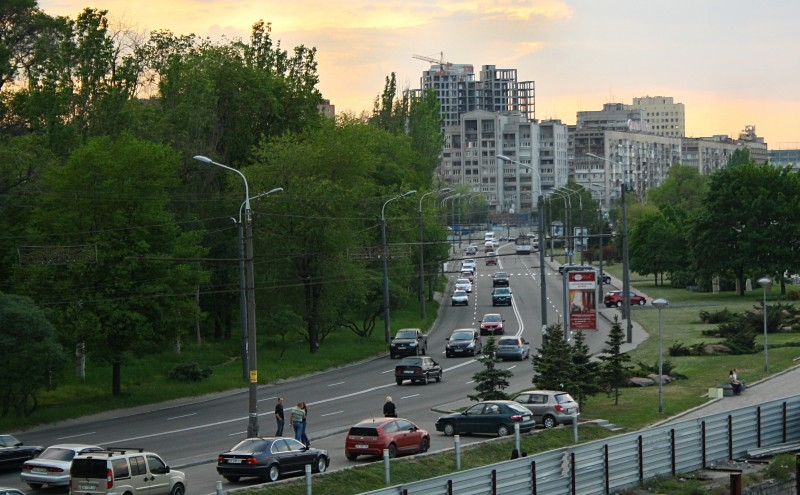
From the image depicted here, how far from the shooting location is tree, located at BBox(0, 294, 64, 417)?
4612 cm

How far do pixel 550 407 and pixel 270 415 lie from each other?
1350cm

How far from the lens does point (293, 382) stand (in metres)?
63.2

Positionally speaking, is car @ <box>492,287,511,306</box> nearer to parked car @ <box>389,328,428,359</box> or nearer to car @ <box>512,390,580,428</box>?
parked car @ <box>389,328,428,359</box>

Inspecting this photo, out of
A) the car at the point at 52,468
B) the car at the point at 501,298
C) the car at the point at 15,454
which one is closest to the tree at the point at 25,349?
the car at the point at 15,454

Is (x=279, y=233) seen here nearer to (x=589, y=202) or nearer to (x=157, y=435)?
(x=157, y=435)

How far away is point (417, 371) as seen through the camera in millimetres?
58781

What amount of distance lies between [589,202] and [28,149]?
405 ft

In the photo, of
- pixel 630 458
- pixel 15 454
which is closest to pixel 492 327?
pixel 15 454

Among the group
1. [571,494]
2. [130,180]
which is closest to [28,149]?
[130,180]

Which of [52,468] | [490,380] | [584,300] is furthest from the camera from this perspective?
[584,300]

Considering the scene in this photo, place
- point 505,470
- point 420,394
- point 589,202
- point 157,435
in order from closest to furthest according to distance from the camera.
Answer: point 505,470 < point 157,435 < point 420,394 < point 589,202

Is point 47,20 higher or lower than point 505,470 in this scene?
higher

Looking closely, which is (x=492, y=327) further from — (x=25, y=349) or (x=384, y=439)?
(x=384, y=439)

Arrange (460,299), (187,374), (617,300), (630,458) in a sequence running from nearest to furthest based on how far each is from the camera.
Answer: (630,458), (187,374), (617,300), (460,299)
